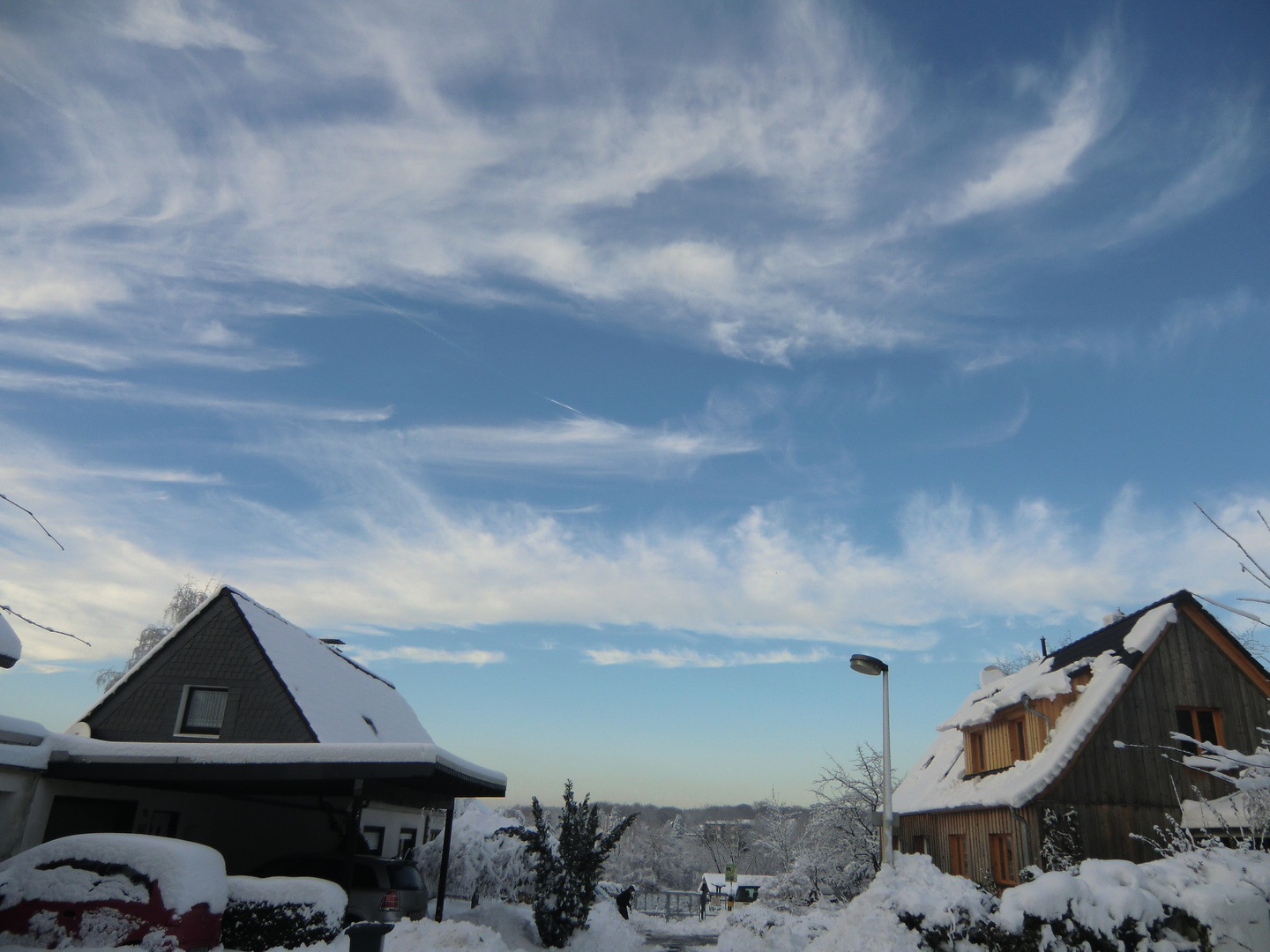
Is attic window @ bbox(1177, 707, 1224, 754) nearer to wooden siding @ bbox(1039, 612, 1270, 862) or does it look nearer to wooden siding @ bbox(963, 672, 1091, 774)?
wooden siding @ bbox(1039, 612, 1270, 862)

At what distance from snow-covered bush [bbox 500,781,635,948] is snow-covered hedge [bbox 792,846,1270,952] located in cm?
778

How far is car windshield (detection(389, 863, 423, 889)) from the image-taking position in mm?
15977

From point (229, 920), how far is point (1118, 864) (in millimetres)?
12548

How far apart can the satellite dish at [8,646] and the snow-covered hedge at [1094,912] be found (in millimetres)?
11156

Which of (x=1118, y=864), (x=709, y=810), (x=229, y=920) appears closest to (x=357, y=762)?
(x=229, y=920)

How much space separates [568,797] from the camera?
1853 centimetres

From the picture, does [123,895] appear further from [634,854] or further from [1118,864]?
[634,854]

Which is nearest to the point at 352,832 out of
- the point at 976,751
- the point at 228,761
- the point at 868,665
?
the point at 228,761

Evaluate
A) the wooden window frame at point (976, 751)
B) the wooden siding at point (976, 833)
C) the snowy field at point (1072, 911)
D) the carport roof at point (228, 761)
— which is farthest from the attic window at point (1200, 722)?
the carport roof at point (228, 761)

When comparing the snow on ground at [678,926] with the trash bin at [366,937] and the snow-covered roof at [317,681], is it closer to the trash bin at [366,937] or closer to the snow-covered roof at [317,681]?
the snow-covered roof at [317,681]

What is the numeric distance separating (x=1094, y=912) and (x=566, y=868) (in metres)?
11.0

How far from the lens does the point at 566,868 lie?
1758 centimetres

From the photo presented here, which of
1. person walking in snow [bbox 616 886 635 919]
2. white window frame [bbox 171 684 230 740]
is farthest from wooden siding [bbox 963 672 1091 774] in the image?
white window frame [bbox 171 684 230 740]

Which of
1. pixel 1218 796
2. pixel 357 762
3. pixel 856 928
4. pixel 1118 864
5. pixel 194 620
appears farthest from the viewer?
pixel 194 620
